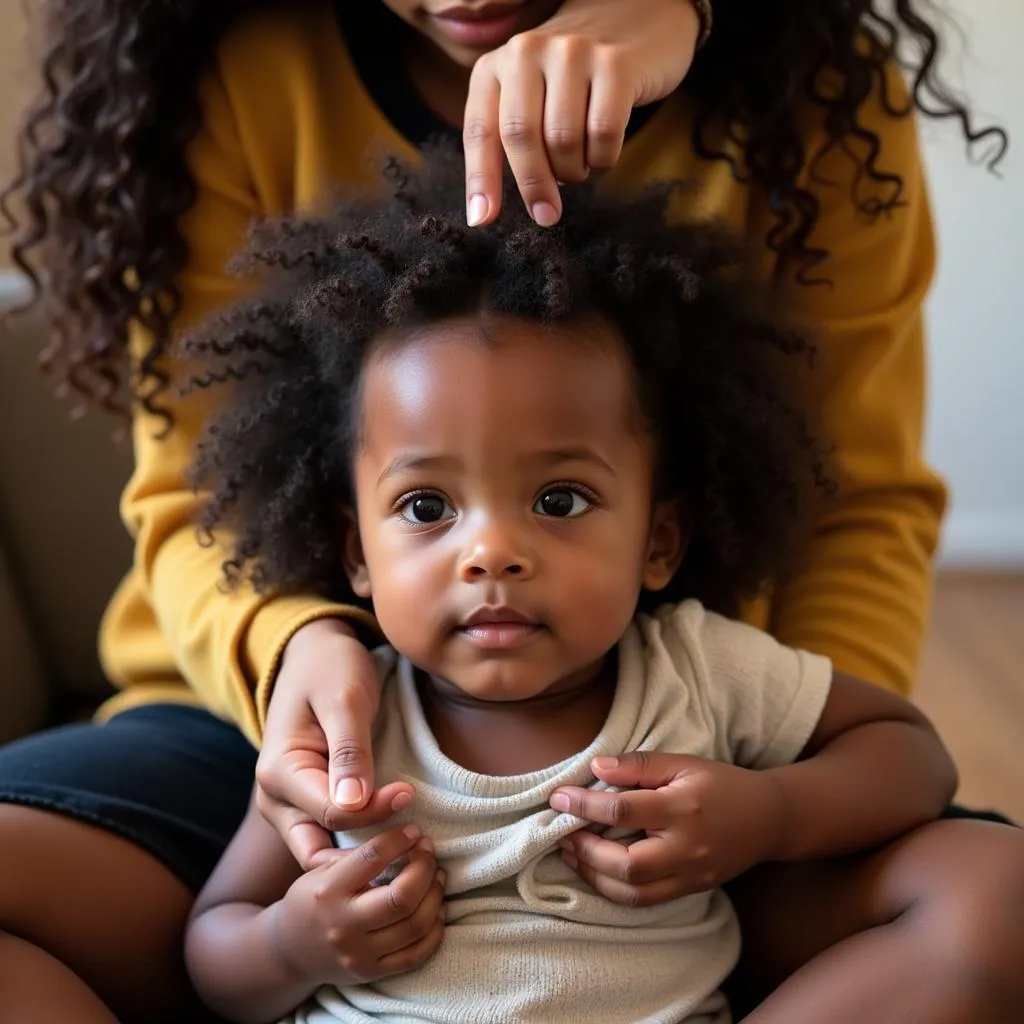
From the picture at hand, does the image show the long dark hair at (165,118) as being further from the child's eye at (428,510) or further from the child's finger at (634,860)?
the child's finger at (634,860)

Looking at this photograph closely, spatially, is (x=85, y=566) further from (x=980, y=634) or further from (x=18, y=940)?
(x=980, y=634)

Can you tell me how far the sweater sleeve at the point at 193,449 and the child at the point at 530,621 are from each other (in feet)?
0.48

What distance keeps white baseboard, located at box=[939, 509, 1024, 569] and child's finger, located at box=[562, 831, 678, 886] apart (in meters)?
1.74

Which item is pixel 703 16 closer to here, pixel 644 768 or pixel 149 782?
pixel 644 768

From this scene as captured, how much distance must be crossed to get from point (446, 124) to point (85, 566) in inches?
22.0

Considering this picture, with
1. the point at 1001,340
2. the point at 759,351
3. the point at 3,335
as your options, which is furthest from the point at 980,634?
the point at 3,335

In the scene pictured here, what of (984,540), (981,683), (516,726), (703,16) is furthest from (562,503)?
(984,540)

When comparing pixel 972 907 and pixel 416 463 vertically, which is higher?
pixel 416 463

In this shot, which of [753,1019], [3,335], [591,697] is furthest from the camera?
[3,335]

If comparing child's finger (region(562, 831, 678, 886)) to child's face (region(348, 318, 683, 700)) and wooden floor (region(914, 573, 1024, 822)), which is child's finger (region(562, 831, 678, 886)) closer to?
child's face (region(348, 318, 683, 700))

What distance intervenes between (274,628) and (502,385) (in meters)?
0.26

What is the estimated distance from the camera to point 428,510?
71 centimetres

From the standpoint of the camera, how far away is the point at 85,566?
4.07 feet

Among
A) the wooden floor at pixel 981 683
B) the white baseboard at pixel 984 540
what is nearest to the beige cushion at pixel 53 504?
the wooden floor at pixel 981 683
